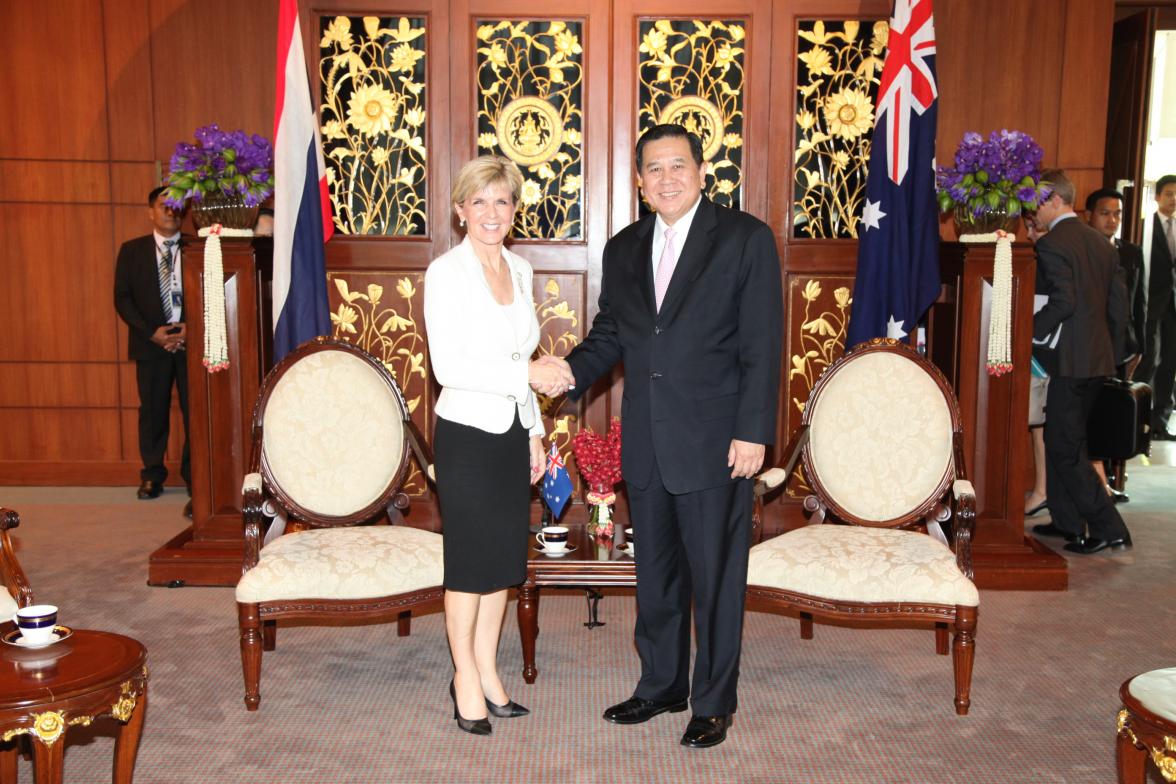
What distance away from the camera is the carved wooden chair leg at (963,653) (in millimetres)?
3402

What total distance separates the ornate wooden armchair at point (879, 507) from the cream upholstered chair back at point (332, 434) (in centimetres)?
140

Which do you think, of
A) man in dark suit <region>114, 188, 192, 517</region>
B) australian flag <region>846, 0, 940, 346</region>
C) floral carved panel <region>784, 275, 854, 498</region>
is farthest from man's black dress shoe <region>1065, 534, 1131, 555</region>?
man in dark suit <region>114, 188, 192, 517</region>

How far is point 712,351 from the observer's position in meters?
3.17

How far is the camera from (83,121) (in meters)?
6.71

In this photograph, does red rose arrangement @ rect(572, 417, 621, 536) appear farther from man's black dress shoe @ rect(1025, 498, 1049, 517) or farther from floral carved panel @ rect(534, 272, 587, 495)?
man's black dress shoe @ rect(1025, 498, 1049, 517)

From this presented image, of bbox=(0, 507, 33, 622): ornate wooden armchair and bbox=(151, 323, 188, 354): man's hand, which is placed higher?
bbox=(151, 323, 188, 354): man's hand

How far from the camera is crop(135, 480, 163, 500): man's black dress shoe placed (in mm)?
6629

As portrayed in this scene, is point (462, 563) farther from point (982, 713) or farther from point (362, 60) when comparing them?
point (362, 60)

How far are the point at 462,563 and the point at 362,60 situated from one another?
123 inches

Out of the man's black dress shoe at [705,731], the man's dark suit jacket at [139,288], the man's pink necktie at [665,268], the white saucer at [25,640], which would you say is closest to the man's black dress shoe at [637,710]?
the man's black dress shoe at [705,731]

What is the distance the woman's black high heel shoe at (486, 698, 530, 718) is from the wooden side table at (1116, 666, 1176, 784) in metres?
1.74

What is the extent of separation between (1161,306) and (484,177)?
6895 mm

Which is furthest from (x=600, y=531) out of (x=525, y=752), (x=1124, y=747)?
(x=1124, y=747)

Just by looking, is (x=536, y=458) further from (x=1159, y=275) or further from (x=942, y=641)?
(x=1159, y=275)
